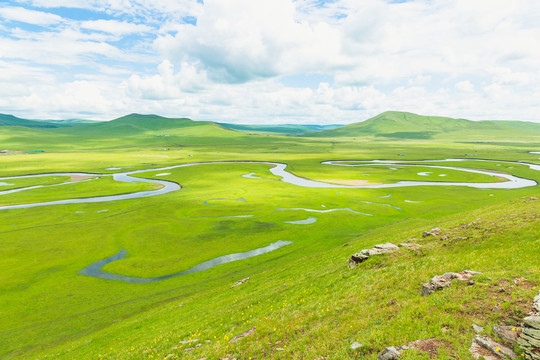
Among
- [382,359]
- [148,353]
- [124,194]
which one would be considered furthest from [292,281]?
[124,194]

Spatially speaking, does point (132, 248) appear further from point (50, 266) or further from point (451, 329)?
point (451, 329)

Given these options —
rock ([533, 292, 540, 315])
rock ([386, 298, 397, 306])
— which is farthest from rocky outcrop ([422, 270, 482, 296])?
rock ([533, 292, 540, 315])

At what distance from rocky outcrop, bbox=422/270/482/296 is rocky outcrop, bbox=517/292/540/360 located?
507 centimetres

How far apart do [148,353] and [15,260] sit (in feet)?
176

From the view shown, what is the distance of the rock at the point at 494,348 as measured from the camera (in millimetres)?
10961

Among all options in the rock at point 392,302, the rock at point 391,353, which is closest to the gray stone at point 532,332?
the rock at point 391,353

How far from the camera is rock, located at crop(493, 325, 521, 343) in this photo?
37.6 ft

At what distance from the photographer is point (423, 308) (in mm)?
15367

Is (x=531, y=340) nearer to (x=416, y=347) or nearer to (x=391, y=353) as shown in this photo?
(x=416, y=347)

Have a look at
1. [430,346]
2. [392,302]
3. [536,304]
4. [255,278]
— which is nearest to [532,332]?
[536,304]

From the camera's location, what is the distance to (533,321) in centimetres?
1134

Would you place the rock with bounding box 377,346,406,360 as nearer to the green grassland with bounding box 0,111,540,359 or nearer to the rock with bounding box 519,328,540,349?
the green grassland with bounding box 0,111,540,359

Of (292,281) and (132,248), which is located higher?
(292,281)

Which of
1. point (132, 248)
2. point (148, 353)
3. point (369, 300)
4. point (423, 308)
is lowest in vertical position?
point (132, 248)
